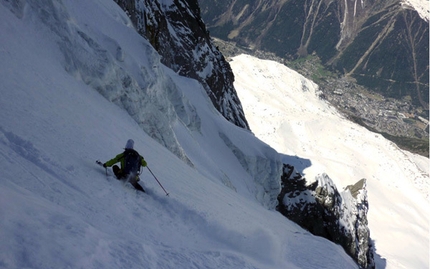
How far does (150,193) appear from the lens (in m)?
11.1

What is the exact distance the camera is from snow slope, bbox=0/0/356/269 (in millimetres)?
6340

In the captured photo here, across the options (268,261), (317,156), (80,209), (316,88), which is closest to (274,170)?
(268,261)

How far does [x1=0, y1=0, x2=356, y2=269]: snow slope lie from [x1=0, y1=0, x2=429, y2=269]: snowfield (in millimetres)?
34

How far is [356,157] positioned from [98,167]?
304 feet

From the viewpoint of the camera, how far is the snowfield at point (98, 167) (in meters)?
6.48

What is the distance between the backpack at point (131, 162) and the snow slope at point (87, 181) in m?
0.46

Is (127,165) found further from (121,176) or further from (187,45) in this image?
(187,45)

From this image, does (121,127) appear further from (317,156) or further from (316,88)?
(316,88)

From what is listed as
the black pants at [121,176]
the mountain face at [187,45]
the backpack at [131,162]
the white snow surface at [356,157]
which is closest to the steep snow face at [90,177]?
the black pants at [121,176]

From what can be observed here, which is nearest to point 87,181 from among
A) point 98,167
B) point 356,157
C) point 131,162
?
point 98,167

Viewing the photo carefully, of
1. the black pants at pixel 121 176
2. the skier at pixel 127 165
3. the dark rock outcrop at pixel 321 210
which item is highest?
the skier at pixel 127 165

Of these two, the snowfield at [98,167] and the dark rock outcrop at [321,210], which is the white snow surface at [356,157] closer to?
the dark rock outcrop at [321,210]

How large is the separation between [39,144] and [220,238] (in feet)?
18.6

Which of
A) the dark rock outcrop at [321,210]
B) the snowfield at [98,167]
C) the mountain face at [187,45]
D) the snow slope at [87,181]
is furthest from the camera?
the dark rock outcrop at [321,210]
